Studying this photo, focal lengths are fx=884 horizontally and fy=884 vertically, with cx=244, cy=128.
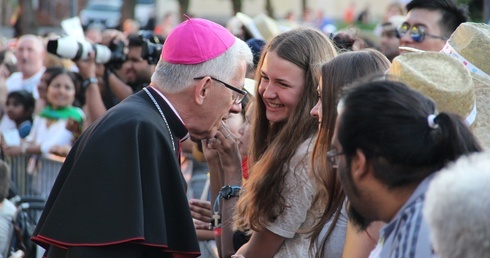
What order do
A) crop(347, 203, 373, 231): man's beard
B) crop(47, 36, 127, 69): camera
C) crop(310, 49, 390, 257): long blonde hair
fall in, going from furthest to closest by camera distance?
crop(47, 36, 127, 69): camera
crop(310, 49, 390, 257): long blonde hair
crop(347, 203, 373, 231): man's beard

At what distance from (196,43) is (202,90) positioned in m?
0.22

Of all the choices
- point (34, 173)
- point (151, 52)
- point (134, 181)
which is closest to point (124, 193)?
point (134, 181)

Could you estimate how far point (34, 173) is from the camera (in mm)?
8656

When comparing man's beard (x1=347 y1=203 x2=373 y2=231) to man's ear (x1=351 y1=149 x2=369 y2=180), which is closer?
man's ear (x1=351 y1=149 x2=369 y2=180)

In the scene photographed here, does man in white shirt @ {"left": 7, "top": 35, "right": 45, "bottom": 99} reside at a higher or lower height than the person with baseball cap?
lower

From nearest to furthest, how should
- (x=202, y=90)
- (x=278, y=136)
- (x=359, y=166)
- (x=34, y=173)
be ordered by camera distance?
(x=359, y=166) → (x=202, y=90) → (x=278, y=136) → (x=34, y=173)

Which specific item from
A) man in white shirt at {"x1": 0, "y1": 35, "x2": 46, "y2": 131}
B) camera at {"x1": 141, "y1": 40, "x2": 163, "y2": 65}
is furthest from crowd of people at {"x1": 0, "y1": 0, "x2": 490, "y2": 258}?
man in white shirt at {"x1": 0, "y1": 35, "x2": 46, "y2": 131}

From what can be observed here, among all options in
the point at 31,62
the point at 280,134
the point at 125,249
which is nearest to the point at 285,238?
the point at 280,134

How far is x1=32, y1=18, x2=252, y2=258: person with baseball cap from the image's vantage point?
3463 mm

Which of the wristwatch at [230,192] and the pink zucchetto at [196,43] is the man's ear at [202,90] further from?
the wristwatch at [230,192]

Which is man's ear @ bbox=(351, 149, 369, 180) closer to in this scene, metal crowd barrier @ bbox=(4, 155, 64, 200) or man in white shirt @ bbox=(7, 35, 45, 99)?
metal crowd barrier @ bbox=(4, 155, 64, 200)

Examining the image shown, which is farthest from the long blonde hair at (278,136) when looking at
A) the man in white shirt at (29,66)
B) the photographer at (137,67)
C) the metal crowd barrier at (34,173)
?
the man in white shirt at (29,66)

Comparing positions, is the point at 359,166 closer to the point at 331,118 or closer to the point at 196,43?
the point at 331,118

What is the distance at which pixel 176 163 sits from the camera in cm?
363
